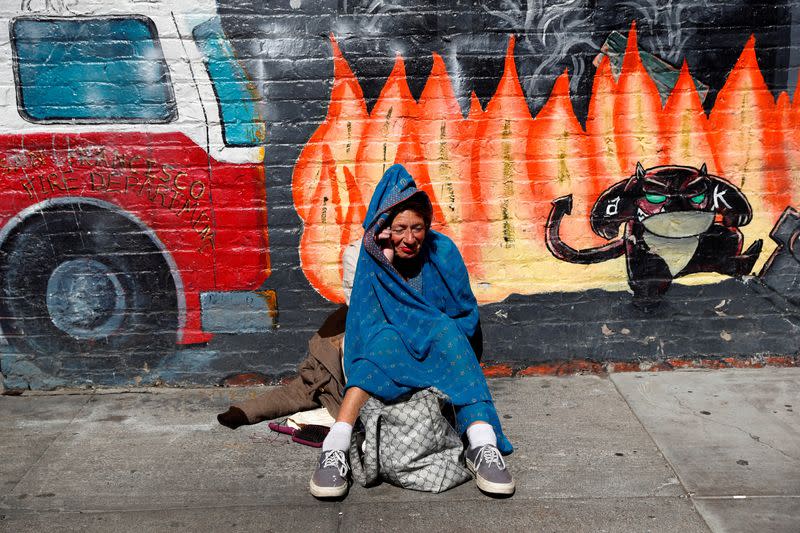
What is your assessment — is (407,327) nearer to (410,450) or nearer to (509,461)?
(410,450)

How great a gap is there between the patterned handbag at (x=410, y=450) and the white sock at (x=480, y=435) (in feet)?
0.29

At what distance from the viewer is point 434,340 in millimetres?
3783

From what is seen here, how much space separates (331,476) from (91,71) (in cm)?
269

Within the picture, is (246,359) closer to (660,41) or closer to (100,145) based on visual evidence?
(100,145)

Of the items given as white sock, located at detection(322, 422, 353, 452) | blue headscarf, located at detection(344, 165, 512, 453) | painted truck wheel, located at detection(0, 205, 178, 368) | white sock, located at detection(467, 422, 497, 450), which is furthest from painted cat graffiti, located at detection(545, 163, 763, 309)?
painted truck wheel, located at detection(0, 205, 178, 368)

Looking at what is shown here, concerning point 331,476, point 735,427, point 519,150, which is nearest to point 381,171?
point 519,150

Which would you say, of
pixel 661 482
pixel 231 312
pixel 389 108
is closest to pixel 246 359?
pixel 231 312

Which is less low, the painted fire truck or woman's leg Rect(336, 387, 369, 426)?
the painted fire truck

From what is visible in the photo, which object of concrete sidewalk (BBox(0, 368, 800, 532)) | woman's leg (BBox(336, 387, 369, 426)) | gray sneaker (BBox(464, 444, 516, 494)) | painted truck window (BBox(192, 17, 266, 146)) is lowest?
concrete sidewalk (BBox(0, 368, 800, 532))

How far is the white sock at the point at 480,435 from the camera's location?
3580 mm

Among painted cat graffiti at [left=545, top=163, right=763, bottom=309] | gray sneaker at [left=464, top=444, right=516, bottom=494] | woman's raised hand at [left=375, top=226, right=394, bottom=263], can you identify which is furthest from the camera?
painted cat graffiti at [left=545, top=163, right=763, bottom=309]

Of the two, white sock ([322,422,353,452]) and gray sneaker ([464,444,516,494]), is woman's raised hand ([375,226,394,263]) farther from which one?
gray sneaker ([464,444,516,494])

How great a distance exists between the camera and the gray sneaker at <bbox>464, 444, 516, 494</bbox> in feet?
11.2

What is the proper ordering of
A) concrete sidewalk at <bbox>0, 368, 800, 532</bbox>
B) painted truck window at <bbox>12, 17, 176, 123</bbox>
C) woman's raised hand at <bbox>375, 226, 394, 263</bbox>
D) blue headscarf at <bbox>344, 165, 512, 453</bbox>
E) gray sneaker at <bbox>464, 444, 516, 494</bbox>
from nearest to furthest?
concrete sidewalk at <bbox>0, 368, 800, 532</bbox> → gray sneaker at <bbox>464, 444, 516, 494</bbox> → blue headscarf at <bbox>344, 165, 512, 453</bbox> → woman's raised hand at <bbox>375, 226, 394, 263</bbox> → painted truck window at <bbox>12, 17, 176, 123</bbox>
